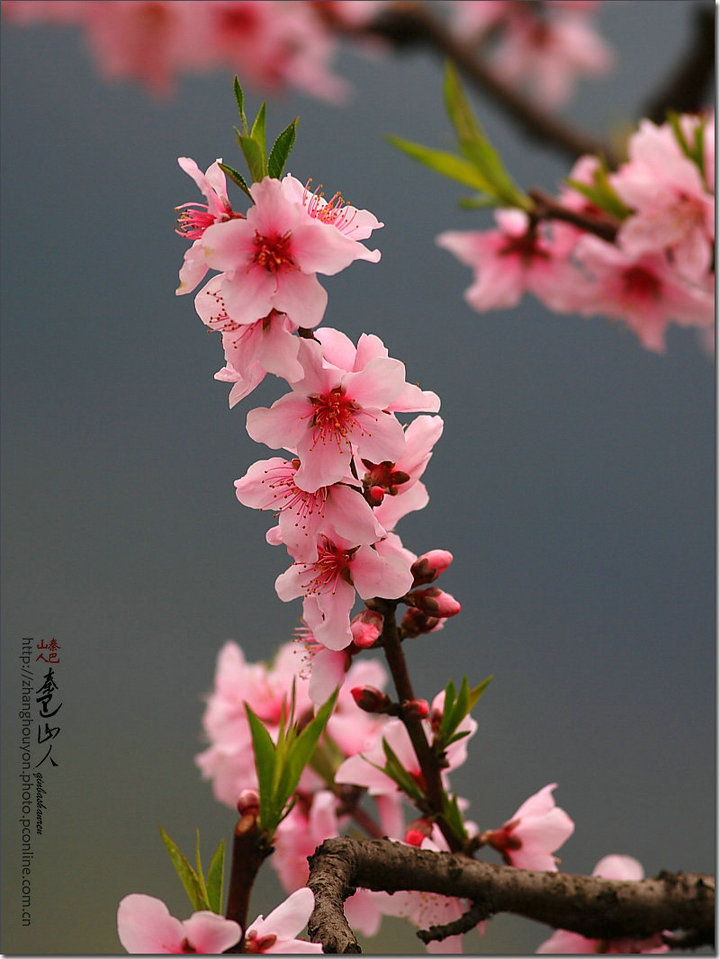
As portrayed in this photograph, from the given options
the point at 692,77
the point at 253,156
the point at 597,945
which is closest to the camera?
the point at 253,156

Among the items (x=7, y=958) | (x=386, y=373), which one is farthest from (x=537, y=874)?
(x=7, y=958)

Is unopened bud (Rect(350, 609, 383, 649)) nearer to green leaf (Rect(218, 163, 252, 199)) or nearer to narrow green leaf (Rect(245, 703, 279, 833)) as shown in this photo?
narrow green leaf (Rect(245, 703, 279, 833))

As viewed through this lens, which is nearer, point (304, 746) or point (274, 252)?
point (274, 252)

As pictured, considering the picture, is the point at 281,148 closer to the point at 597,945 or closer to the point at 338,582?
the point at 338,582

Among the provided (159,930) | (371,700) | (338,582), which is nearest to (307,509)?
(338,582)

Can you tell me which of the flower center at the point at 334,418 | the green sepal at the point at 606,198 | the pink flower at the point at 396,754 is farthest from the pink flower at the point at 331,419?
the green sepal at the point at 606,198

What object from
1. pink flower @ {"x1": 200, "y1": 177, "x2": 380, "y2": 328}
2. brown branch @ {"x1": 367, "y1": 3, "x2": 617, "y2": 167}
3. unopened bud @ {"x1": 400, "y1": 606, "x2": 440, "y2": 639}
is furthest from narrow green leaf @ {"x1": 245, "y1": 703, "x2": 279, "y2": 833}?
brown branch @ {"x1": 367, "y1": 3, "x2": 617, "y2": 167}

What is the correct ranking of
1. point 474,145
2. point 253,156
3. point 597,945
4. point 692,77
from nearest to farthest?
point 253,156 < point 597,945 < point 474,145 < point 692,77
